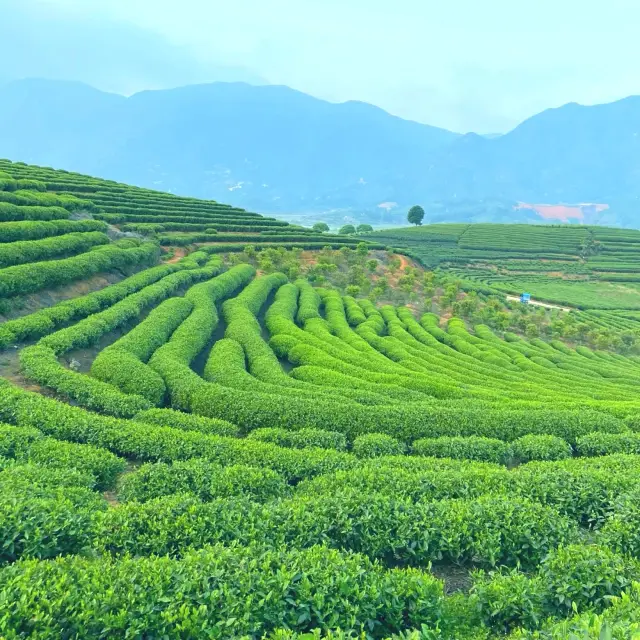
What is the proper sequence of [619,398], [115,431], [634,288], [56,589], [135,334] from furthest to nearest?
1. [634,288]
2. [619,398]
3. [135,334]
4. [115,431]
5. [56,589]

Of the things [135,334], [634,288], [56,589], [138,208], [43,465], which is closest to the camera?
[56,589]

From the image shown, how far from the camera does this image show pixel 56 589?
5855 millimetres

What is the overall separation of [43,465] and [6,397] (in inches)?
181

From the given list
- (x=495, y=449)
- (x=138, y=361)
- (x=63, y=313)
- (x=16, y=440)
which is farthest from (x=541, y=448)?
(x=63, y=313)

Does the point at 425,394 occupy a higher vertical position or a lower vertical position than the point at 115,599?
lower

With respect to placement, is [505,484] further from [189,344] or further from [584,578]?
[189,344]

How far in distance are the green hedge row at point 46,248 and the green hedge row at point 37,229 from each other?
139cm

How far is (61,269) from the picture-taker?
88.7 feet

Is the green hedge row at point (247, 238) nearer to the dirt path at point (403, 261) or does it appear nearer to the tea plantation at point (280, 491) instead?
the dirt path at point (403, 261)

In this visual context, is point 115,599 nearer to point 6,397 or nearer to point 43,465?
point 43,465

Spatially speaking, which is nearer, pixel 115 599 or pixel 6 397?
pixel 115 599

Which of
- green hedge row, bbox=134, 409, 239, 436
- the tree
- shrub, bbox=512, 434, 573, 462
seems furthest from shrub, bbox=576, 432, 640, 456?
the tree

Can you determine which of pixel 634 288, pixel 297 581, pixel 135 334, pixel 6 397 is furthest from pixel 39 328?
pixel 634 288

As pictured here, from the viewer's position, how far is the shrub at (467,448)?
13.0 m
